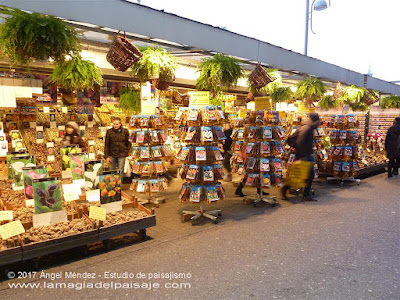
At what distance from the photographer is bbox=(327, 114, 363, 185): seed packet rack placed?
Answer: 7.48 m

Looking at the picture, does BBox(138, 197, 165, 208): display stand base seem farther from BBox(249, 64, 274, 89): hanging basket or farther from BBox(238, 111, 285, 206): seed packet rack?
BBox(249, 64, 274, 89): hanging basket

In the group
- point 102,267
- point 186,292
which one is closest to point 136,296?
point 186,292

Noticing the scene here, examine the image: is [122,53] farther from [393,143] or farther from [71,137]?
[393,143]

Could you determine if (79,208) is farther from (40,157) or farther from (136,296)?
(40,157)

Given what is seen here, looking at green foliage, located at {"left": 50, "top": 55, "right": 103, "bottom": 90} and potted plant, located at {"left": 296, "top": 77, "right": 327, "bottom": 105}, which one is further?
potted plant, located at {"left": 296, "top": 77, "right": 327, "bottom": 105}

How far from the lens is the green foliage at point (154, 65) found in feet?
16.6

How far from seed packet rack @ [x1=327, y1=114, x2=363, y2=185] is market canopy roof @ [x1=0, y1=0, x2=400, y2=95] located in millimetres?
1759

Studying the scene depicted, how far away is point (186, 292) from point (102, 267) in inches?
42.6

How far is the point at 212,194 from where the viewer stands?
4.73 metres

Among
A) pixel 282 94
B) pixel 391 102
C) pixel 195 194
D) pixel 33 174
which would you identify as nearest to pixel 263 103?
pixel 195 194

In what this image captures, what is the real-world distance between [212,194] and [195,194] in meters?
0.27

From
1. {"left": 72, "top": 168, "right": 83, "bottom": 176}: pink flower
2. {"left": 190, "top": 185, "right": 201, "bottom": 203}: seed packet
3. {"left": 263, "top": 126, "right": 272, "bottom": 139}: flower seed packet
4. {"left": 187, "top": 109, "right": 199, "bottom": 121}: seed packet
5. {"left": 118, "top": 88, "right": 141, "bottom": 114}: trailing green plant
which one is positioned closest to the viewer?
{"left": 72, "top": 168, "right": 83, "bottom": 176}: pink flower

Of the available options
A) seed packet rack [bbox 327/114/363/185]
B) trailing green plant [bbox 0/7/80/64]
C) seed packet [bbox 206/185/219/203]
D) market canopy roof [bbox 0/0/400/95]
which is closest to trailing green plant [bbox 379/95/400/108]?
seed packet rack [bbox 327/114/363/185]

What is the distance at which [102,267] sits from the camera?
332 cm
